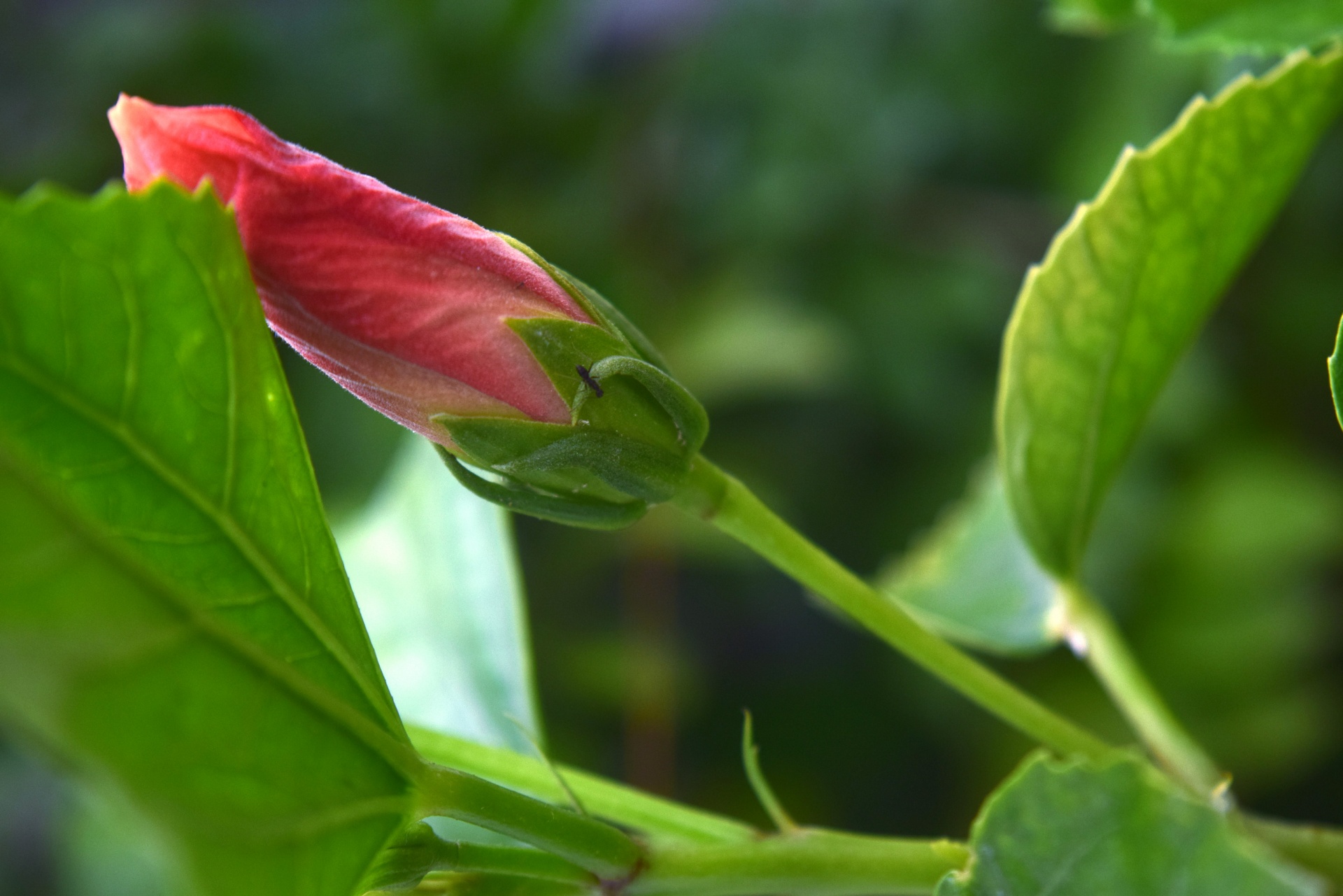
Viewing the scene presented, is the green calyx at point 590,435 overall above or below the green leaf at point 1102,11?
below

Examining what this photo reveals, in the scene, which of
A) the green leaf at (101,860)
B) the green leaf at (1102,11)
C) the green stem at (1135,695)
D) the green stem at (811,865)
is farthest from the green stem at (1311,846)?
the green leaf at (101,860)

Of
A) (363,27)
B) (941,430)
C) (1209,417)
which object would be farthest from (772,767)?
(363,27)

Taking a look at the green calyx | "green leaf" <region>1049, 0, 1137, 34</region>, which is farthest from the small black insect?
"green leaf" <region>1049, 0, 1137, 34</region>

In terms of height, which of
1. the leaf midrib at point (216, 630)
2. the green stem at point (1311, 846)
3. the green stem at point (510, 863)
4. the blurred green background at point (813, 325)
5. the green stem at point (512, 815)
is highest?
the blurred green background at point (813, 325)

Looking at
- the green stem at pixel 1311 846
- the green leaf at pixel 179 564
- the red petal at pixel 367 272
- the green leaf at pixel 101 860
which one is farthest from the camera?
the green leaf at pixel 101 860

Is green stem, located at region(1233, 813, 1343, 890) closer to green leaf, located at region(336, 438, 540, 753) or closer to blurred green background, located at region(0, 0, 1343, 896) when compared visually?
green leaf, located at region(336, 438, 540, 753)

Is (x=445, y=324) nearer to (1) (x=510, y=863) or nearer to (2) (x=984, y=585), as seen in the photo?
(1) (x=510, y=863)

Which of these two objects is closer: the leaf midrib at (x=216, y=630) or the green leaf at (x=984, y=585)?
the leaf midrib at (x=216, y=630)

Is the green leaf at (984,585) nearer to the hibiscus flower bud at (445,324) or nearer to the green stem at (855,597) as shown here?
the green stem at (855,597)
